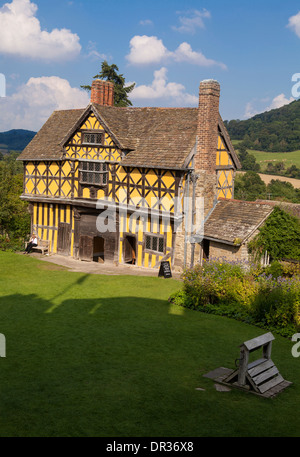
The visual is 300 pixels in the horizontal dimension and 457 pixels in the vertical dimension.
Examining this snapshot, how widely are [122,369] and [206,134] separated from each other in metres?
14.4

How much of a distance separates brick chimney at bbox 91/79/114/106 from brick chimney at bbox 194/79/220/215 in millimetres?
8318

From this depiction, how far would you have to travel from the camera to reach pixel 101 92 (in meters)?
28.2

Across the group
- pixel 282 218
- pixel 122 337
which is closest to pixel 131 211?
pixel 282 218

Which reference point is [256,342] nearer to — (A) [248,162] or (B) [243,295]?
(B) [243,295]

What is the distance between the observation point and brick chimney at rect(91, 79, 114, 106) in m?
28.0

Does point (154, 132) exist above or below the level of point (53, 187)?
above

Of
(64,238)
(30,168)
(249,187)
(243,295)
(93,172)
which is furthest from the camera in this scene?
(249,187)

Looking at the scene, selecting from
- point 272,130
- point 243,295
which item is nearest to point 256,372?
point 243,295

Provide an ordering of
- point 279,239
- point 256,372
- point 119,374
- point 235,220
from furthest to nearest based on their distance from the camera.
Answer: point 235,220
point 279,239
point 119,374
point 256,372

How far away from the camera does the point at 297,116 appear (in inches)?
4205

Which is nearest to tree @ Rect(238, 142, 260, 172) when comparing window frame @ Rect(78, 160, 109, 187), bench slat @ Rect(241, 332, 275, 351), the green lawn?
window frame @ Rect(78, 160, 109, 187)

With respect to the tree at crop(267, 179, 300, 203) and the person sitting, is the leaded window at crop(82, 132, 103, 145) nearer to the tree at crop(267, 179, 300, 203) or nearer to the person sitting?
the person sitting

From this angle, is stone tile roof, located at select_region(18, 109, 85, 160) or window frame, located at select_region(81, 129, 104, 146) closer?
window frame, located at select_region(81, 129, 104, 146)

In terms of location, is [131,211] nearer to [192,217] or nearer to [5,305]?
[192,217]
